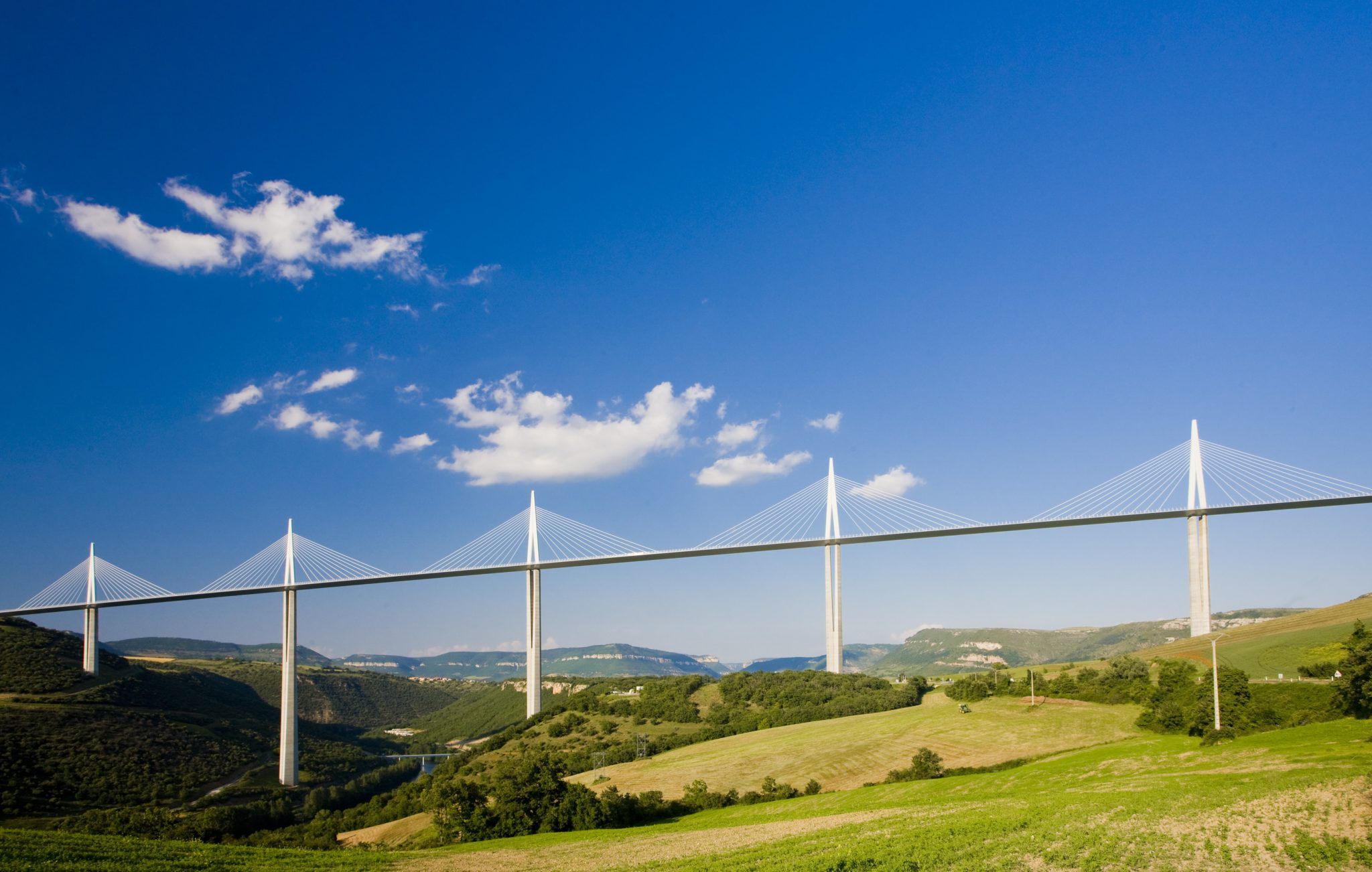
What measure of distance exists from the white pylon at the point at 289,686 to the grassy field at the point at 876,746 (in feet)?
88.4

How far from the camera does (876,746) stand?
130ft

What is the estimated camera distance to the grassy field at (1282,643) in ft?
153

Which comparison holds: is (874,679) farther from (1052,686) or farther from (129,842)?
(129,842)

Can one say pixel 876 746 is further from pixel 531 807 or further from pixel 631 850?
pixel 631 850

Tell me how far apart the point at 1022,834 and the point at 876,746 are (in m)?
24.2

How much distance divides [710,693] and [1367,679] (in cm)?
4776

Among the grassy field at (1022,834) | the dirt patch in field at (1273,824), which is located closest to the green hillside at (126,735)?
the grassy field at (1022,834)

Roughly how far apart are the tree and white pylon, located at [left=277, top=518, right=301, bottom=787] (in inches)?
2384

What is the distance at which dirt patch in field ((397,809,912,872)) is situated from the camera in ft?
60.3

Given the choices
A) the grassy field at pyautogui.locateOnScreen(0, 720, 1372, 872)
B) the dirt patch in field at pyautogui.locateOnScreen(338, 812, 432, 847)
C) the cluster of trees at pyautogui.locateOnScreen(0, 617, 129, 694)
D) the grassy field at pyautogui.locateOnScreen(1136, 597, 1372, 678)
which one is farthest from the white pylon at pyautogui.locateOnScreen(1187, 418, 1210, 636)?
the cluster of trees at pyautogui.locateOnScreen(0, 617, 129, 694)

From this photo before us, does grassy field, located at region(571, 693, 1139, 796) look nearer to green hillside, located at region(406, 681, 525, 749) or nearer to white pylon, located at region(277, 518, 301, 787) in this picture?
white pylon, located at region(277, 518, 301, 787)

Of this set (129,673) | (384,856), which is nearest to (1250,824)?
(384,856)

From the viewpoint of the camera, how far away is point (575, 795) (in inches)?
1084

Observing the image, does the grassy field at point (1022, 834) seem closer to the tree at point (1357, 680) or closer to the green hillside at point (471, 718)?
the tree at point (1357, 680)
